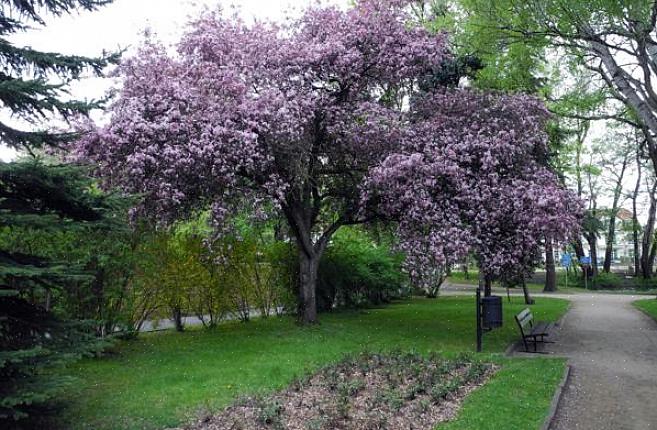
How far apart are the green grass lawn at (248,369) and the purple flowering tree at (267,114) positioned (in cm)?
215

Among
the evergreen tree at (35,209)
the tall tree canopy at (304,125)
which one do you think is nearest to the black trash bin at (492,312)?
the tall tree canopy at (304,125)

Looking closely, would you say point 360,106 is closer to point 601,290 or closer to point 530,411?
point 530,411

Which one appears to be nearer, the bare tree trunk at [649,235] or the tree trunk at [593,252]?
the bare tree trunk at [649,235]

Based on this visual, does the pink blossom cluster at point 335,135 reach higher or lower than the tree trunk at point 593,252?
higher

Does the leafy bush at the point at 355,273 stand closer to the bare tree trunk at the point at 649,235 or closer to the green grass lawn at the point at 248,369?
the green grass lawn at the point at 248,369

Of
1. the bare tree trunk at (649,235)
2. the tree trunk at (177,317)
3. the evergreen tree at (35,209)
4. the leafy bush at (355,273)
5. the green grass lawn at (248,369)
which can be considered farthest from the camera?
the bare tree trunk at (649,235)

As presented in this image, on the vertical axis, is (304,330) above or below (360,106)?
below

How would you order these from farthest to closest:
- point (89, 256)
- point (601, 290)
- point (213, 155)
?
point (601, 290)
point (213, 155)
point (89, 256)

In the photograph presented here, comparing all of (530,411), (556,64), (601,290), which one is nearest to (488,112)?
(556,64)

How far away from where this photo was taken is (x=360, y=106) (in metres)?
12.5

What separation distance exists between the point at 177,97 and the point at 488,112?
6.68 m

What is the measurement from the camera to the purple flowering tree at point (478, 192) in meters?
11.0

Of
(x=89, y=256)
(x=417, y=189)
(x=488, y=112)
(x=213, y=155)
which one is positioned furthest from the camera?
(x=488, y=112)

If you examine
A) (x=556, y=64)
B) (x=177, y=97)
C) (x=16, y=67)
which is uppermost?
(x=556, y=64)
